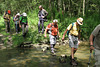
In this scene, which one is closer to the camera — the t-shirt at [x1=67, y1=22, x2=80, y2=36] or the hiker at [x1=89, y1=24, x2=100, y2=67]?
the hiker at [x1=89, y1=24, x2=100, y2=67]

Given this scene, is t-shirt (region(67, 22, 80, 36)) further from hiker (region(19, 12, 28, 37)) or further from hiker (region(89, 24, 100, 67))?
hiker (region(19, 12, 28, 37))

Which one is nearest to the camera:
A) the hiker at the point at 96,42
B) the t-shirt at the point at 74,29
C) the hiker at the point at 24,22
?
the hiker at the point at 96,42

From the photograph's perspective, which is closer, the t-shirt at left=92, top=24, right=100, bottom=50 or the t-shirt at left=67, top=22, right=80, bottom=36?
the t-shirt at left=92, top=24, right=100, bottom=50

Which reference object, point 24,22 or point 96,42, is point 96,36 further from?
point 24,22

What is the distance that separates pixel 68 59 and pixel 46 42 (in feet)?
13.0

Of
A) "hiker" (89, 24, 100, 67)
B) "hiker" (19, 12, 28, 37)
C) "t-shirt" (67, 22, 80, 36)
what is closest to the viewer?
"hiker" (89, 24, 100, 67)

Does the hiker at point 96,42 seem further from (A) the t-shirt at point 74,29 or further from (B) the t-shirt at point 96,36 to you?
(A) the t-shirt at point 74,29

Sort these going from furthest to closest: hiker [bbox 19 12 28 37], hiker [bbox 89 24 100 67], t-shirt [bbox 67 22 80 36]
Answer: hiker [bbox 19 12 28 37]
t-shirt [bbox 67 22 80 36]
hiker [bbox 89 24 100 67]

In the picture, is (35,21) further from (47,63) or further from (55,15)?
(47,63)

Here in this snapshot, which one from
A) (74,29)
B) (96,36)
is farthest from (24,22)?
(96,36)

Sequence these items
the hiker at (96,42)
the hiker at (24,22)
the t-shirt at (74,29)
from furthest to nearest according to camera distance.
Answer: the hiker at (24,22), the t-shirt at (74,29), the hiker at (96,42)

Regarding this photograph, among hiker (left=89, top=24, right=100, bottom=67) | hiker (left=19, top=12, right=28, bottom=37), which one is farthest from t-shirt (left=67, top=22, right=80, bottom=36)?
hiker (left=19, top=12, right=28, bottom=37)

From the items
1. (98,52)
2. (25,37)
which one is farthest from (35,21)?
(98,52)

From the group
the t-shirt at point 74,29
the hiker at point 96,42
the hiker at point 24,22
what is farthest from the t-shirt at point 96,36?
the hiker at point 24,22
